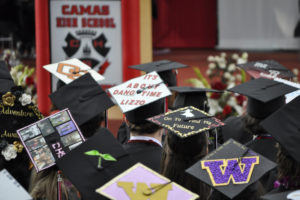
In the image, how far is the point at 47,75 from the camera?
15.3 ft

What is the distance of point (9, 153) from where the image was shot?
276cm

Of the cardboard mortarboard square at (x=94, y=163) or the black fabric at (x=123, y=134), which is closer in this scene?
the cardboard mortarboard square at (x=94, y=163)

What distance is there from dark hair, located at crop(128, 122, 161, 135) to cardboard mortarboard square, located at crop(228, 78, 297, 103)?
0.70m

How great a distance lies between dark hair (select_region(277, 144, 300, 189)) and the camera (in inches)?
86.0

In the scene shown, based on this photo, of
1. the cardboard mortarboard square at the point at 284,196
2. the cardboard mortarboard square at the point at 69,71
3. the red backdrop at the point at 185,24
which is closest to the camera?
the cardboard mortarboard square at the point at 284,196

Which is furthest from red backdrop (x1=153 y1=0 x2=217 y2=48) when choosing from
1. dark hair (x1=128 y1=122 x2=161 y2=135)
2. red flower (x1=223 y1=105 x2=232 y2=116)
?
dark hair (x1=128 y1=122 x2=161 y2=135)

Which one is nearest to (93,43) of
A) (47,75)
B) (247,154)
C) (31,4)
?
(47,75)

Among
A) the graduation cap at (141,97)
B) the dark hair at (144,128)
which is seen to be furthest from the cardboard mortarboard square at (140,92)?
the dark hair at (144,128)

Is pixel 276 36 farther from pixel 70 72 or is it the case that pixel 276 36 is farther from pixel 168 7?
pixel 70 72

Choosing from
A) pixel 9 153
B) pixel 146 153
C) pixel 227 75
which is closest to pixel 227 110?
pixel 227 75

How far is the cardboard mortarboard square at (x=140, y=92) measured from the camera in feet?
10.1

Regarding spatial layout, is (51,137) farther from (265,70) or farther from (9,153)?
(265,70)

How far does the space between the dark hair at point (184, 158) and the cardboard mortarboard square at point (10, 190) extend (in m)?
0.67

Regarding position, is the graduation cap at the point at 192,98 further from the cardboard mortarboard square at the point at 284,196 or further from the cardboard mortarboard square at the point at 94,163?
the cardboard mortarboard square at the point at 284,196
